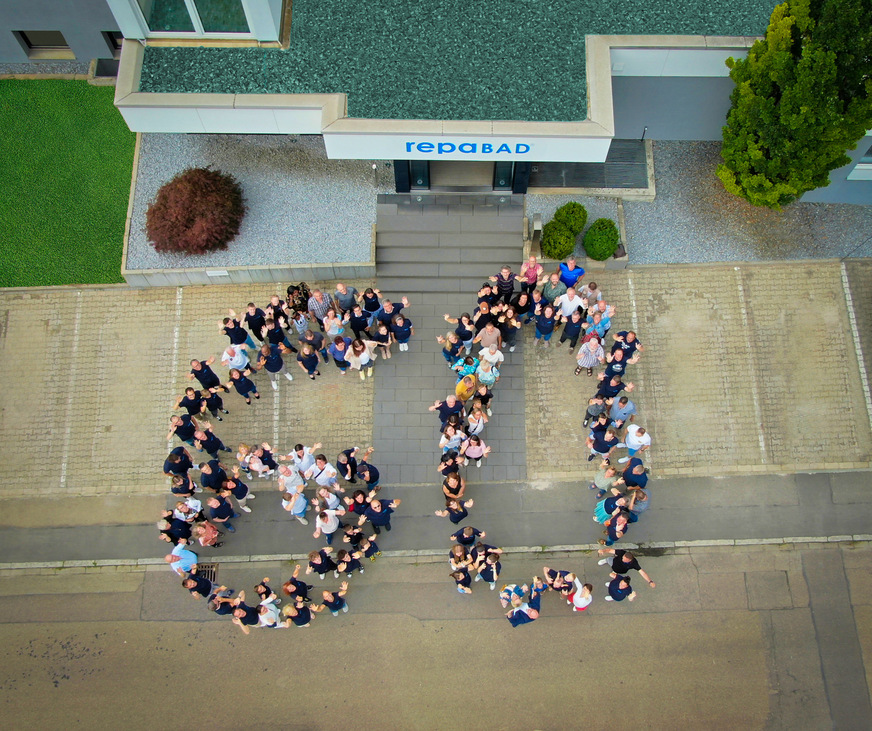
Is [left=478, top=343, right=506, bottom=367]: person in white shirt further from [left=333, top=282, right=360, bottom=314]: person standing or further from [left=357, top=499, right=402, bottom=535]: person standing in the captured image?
[left=357, top=499, right=402, bottom=535]: person standing

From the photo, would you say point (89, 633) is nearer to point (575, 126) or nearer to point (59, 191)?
point (59, 191)

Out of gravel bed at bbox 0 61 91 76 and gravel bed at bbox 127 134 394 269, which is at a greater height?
gravel bed at bbox 0 61 91 76

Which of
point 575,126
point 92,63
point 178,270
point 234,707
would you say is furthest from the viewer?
point 92,63

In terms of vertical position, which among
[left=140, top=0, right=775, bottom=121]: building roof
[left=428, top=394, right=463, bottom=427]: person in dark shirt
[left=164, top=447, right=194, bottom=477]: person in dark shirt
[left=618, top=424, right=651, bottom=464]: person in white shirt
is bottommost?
[left=164, top=447, right=194, bottom=477]: person in dark shirt

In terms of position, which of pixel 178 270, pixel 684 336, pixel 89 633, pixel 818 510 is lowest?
pixel 89 633

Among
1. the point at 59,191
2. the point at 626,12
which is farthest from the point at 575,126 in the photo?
the point at 59,191

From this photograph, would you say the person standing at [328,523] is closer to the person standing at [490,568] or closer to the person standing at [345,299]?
the person standing at [490,568]

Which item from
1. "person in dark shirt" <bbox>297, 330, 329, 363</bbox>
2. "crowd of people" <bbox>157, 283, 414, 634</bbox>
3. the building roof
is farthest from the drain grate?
the building roof
